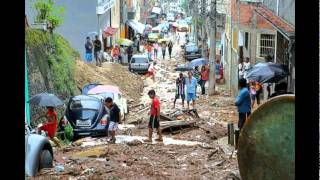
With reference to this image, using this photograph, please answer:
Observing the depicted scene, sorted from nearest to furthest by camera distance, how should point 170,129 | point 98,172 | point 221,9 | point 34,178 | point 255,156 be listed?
point 255,156 → point 34,178 → point 98,172 → point 170,129 → point 221,9

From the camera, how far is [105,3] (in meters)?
40.5

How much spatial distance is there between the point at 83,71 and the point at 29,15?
3607 millimetres

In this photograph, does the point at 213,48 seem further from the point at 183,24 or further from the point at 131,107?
the point at 183,24

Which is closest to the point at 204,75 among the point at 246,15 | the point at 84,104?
the point at 246,15

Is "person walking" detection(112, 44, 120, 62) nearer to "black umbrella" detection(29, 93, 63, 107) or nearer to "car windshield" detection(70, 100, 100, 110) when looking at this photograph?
"car windshield" detection(70, 100, 100, 110)

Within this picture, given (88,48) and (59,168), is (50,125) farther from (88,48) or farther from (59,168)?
(88,48)

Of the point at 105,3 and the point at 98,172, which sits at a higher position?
the point at 105,3

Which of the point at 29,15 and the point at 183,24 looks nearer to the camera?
the point at 29,15

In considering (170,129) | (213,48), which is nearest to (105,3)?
(213,48)

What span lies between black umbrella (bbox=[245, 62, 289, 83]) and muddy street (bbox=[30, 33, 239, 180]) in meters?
1.78

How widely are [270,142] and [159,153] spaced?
7.56 meters

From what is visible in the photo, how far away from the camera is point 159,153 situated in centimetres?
1316

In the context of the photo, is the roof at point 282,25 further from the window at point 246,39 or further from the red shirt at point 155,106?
the window at point 246,39
